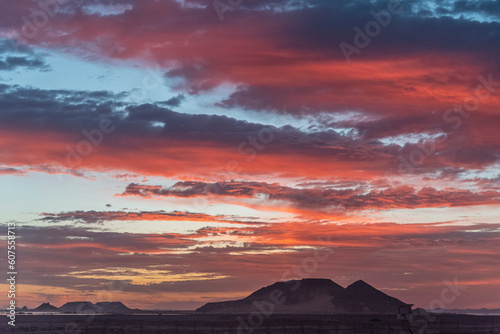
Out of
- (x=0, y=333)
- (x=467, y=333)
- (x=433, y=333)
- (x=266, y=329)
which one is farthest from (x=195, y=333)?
(x=467, y=333)

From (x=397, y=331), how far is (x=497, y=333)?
60.1 feet

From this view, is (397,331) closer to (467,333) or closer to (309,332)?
(467,333)

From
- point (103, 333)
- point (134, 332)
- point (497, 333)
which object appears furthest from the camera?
point (497, 333)

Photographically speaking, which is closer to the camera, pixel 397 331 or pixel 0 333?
pixel 0 333

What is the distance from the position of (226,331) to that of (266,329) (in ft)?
29.5

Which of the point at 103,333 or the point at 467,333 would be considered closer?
the point at 103,333

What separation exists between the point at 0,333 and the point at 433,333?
72.8 m

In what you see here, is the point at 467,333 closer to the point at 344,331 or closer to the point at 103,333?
the point at 344,331

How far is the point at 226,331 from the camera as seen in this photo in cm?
10469

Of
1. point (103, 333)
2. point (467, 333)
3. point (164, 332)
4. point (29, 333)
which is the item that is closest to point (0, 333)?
point (29, 333)

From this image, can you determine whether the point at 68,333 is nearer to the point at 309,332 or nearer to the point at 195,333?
the point at 195,333

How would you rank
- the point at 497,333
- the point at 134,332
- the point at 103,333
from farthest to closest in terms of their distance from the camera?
1. the point at 497,333
2. the point at 134,332
3. the point at 103,333

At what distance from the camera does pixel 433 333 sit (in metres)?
104

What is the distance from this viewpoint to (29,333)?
329ft
